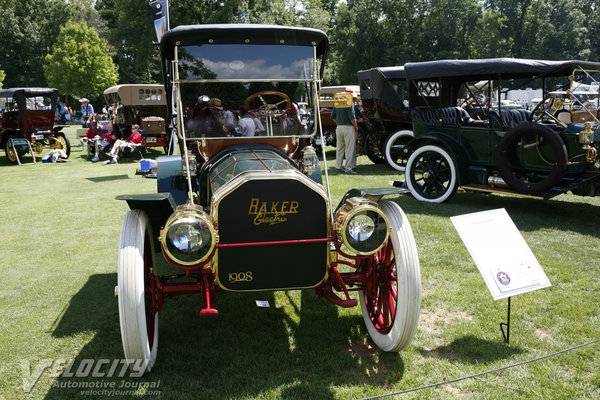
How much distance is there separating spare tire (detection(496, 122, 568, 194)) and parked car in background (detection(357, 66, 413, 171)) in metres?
3.95

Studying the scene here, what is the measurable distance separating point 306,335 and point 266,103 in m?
2.06

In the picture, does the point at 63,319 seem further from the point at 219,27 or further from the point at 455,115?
the point at 455,115

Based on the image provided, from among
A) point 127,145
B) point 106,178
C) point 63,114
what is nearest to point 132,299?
point 106,178

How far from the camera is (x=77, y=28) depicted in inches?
1259

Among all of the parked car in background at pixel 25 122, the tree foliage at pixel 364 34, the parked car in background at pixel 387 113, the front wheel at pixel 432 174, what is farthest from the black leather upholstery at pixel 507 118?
the tree foliage at pixel 364 34

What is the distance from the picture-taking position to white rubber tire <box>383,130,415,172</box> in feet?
36.1

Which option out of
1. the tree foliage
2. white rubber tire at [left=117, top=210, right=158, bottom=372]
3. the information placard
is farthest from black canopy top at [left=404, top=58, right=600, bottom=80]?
the tree foliage

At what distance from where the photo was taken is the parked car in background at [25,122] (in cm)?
1354

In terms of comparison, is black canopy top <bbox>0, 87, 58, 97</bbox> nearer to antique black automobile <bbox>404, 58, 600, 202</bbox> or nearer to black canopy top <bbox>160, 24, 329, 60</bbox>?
antique black automobile <bbox>404, 58, 600, 202</bbox>

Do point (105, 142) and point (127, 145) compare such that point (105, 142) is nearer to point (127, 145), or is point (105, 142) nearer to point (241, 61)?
point (127, 145)

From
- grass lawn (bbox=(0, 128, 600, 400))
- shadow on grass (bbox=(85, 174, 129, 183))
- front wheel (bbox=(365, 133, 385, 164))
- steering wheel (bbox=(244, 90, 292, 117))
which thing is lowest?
grass lawn (bbox=(0, 128, 600, 400))

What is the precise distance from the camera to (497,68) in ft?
22.6

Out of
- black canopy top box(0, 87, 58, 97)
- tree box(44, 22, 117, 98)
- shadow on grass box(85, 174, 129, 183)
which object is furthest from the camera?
tree box(44, 22, 117, 98)

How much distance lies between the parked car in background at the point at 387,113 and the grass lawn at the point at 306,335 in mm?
5454
